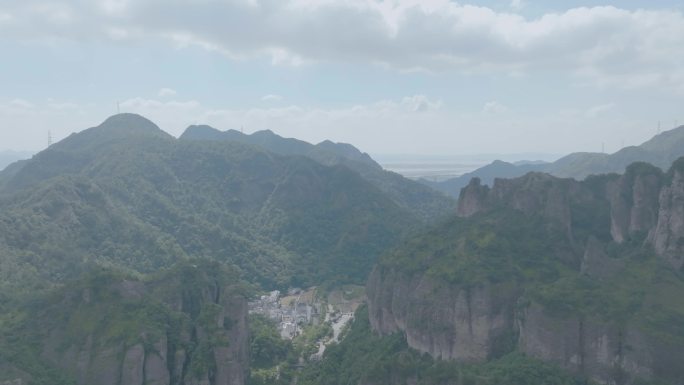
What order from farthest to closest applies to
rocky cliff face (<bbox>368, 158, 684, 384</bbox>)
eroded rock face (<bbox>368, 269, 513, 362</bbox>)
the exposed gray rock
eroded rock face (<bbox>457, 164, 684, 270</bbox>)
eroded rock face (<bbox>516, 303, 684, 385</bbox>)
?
eroded rock face (<bbox>368, 269, 513, 362</bbox>), eroded rock face (<bbox>457, 164, 684, 270</bbox>), the exposed gray rock, rocky cliff face (<bbox>368, 158, 684, 384</bbox>), eroded rock face (<bbox>516, 303, 684, 385</bbox>)

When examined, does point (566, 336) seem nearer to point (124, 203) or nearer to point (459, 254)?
point (459, 254)

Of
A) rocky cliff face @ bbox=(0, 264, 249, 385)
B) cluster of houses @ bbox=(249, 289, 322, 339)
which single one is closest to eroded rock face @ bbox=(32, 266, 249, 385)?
rocky cliff face @ bbox=(0, 264, 249, 385)

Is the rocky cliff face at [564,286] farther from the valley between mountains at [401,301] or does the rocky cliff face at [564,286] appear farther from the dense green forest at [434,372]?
the dense green forest at [434,372]

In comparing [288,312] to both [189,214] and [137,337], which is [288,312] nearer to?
[137,337]

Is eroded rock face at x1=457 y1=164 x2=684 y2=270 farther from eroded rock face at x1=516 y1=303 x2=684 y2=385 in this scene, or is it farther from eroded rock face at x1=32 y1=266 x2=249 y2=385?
eroded rock face at x1=32 y1=266 x2=249 y2=385

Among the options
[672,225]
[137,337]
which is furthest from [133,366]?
[672,225]

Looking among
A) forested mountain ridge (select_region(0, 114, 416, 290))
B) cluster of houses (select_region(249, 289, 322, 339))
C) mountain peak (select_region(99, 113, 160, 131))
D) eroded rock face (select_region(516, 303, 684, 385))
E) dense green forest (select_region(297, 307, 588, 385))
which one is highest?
mountain peak (select_region(99, 113, 160, 131))

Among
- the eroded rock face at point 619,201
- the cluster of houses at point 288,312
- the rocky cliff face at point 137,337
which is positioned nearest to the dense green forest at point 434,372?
the rocky cliff face at point 137,337

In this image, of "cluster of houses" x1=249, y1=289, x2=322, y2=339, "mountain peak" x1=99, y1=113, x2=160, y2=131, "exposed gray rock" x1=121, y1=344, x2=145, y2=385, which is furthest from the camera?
"mountain peak" x1=99, y1=113, x2=160, y2=131
